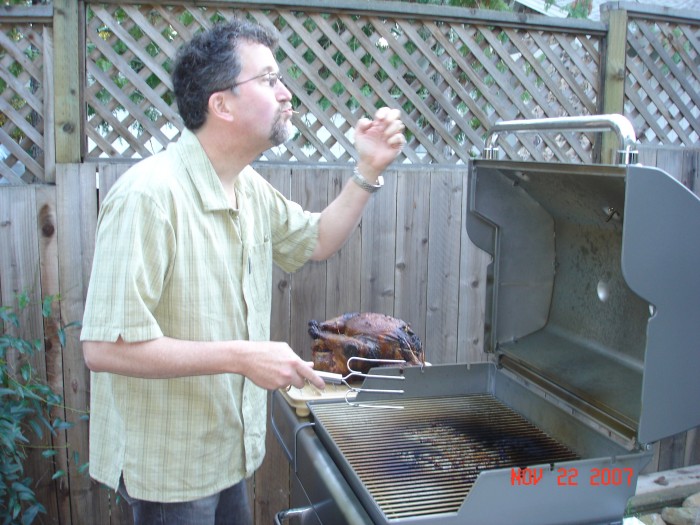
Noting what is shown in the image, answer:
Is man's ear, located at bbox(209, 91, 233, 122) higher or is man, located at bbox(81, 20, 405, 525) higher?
man's ear, located at bbox(209, 91, 233, 122)

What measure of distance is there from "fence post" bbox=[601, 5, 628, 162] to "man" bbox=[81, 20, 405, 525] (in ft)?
7.71

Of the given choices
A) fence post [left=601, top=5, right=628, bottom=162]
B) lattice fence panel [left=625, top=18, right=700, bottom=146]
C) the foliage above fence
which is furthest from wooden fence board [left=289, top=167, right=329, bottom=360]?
lattice fence panel [left=625, top=18, right=700, bottom=146]

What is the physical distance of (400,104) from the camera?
3.60 meters

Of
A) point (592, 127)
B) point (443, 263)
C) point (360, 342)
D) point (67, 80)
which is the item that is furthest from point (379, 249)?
point (592, 127)

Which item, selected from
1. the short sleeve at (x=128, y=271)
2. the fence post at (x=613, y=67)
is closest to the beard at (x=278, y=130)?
the short sleeve at (x=128, y=271)

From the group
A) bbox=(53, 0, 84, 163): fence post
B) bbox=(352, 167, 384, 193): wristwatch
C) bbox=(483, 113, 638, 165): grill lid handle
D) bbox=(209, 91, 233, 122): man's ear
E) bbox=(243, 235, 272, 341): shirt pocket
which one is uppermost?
bbox=(53, 0, 84, 163): fence post

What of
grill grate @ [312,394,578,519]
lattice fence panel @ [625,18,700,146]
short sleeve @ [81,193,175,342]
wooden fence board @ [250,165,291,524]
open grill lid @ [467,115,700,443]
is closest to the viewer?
open grill lid @ [467,115,700,443]

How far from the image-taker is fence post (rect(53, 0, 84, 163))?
305 cm

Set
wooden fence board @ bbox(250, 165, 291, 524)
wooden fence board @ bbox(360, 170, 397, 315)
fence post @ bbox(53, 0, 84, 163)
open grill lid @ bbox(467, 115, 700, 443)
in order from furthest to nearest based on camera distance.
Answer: wooden fence board @ bbox(360, 170, 397, 315) < wooden fence board @ bbox(250, 165, 291, 524) < fence post @ bbox(53, 0, 84, 163) < open grill lid @ bbox(467, 115, 700, 443)

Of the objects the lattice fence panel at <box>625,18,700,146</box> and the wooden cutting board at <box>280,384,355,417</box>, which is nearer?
the wooden cutting board at <box>280,384,355,417</box>

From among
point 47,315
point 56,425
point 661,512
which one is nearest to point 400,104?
point 47,315

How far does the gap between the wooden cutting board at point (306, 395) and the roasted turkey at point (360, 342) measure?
0.06 metres

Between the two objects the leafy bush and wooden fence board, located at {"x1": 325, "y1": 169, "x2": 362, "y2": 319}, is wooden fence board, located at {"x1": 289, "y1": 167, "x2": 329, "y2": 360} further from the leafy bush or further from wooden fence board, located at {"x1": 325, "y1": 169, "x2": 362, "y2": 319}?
the leafy bush
